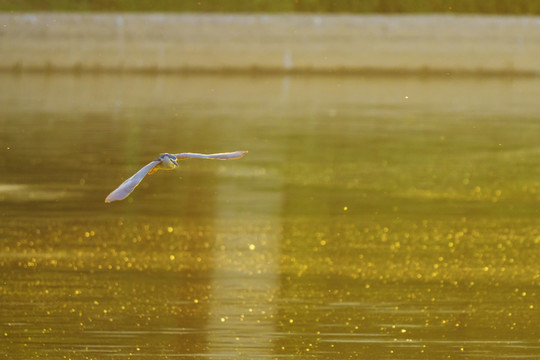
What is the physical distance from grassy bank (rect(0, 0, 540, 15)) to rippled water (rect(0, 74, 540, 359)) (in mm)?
13323

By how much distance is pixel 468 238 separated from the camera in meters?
12.4

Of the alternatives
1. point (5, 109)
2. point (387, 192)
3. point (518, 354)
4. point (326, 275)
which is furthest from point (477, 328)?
point (5, 109)

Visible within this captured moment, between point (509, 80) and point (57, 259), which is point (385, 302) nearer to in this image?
point (57, 259)

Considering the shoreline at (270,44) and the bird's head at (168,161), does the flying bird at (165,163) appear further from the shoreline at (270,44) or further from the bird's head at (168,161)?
the shoreline at (270,44)

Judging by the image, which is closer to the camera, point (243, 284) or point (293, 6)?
point (243, 284)

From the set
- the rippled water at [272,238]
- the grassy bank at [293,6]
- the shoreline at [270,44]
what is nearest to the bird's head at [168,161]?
the rippled water at [272,238]

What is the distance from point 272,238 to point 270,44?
2215cm

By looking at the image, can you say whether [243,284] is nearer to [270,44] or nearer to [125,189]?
[125,189]

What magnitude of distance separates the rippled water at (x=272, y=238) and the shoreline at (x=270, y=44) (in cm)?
959

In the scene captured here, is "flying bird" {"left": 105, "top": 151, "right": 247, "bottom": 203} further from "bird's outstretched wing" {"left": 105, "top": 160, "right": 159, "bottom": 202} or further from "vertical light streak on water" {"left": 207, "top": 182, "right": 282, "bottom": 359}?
"vertical light streak on water" {"left": 207, "top": 182, "right": 282, "bottom": 359}

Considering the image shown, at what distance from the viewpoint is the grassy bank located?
3750 centimetres

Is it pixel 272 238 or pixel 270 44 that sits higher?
pixel 270 44

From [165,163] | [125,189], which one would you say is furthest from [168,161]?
[125,189]

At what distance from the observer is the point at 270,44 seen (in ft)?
112
